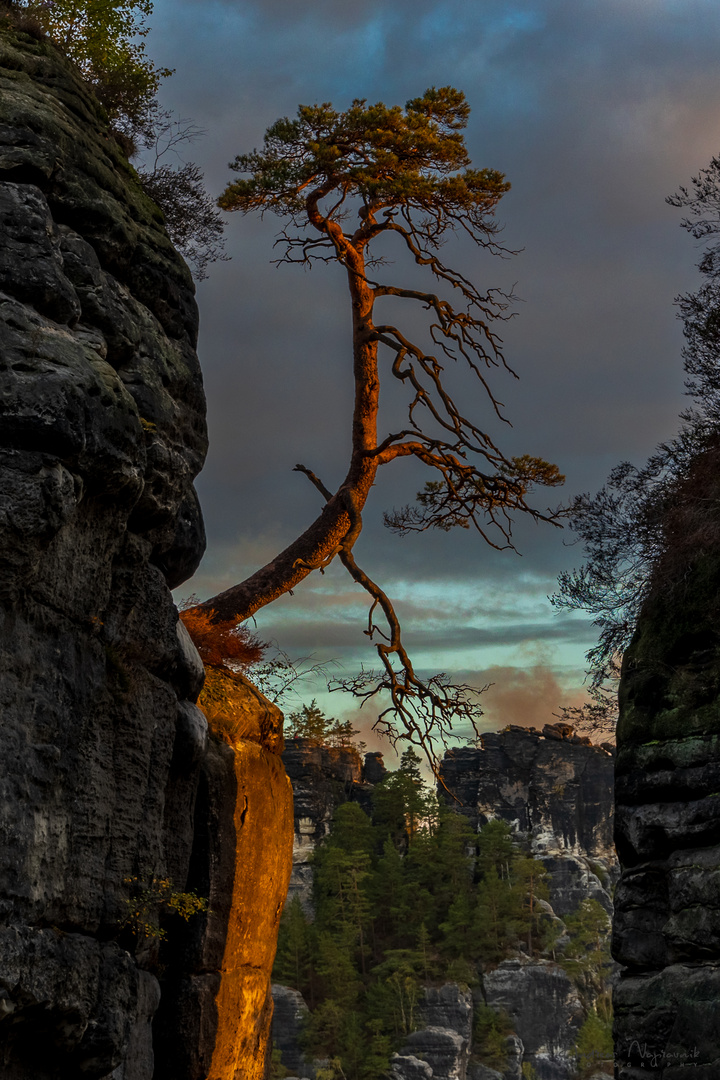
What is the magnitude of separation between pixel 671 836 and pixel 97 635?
21.7ft

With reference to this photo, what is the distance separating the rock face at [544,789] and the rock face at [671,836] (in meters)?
62.7

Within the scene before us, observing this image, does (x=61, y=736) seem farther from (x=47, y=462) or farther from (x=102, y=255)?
(x=102, y=255)

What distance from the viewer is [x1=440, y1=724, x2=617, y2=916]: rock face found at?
7425cm

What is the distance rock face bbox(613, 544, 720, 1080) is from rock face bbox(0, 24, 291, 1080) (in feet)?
14.2

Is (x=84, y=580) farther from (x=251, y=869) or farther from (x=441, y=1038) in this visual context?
(x=441, y=1038)

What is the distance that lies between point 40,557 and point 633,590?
9519 millimetres

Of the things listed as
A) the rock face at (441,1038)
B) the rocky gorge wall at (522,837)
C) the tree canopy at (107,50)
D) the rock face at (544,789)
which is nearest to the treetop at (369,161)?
the tree canopy at (107,50)

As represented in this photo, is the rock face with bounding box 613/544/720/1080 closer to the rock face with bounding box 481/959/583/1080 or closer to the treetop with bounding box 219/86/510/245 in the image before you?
the treetop with bounding box 219/86/510/245

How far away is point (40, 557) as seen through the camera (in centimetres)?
741

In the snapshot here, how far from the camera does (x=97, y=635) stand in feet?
27.7

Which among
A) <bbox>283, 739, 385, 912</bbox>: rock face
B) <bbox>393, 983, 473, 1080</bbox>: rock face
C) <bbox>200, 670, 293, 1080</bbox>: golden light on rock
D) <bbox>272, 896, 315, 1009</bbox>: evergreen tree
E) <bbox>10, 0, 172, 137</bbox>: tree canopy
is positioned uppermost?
<bbox>10, 0, 172, 137</bbox>: tree canopy

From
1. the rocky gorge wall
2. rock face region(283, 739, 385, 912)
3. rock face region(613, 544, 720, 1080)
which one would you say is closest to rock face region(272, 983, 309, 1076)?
the rocky gorge wall

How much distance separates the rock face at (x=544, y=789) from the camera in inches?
2923

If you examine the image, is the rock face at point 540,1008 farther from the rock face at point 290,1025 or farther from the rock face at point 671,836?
the rock face at point 671,836
